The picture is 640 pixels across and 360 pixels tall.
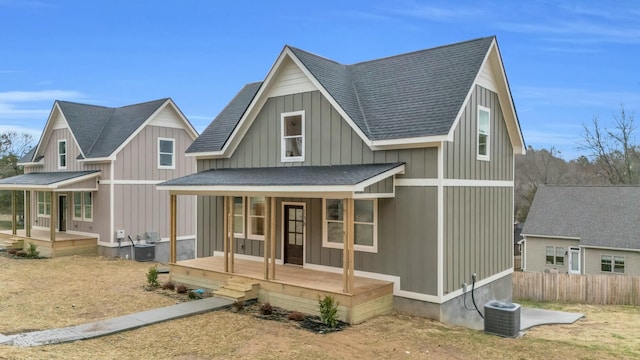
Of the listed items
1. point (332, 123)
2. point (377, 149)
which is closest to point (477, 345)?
point (377, 149)

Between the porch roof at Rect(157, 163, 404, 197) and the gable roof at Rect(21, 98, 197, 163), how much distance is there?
812 cm

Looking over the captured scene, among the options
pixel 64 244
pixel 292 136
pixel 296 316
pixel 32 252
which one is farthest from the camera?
pixel 64 244

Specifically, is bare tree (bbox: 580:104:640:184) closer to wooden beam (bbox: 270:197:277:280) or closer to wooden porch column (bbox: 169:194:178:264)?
wooden beam (bbox: 270:197:277:280)

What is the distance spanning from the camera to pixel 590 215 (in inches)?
1080

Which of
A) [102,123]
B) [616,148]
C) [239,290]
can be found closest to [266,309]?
[239,290]

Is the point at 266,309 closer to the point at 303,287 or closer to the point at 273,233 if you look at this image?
the point at 303,287

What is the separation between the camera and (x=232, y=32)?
25438 millimetres

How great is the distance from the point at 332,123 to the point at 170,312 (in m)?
6.17

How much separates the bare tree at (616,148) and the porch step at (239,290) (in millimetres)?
36533

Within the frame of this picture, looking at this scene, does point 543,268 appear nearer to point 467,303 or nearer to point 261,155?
point 467,303

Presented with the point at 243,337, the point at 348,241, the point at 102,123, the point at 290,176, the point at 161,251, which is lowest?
the point at 161,251

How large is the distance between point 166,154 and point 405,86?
13.6 metres

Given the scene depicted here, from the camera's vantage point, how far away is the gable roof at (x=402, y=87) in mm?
10570

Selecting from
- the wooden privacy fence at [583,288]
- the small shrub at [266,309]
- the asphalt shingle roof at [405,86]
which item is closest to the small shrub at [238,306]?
the small shrub at [266,309]
